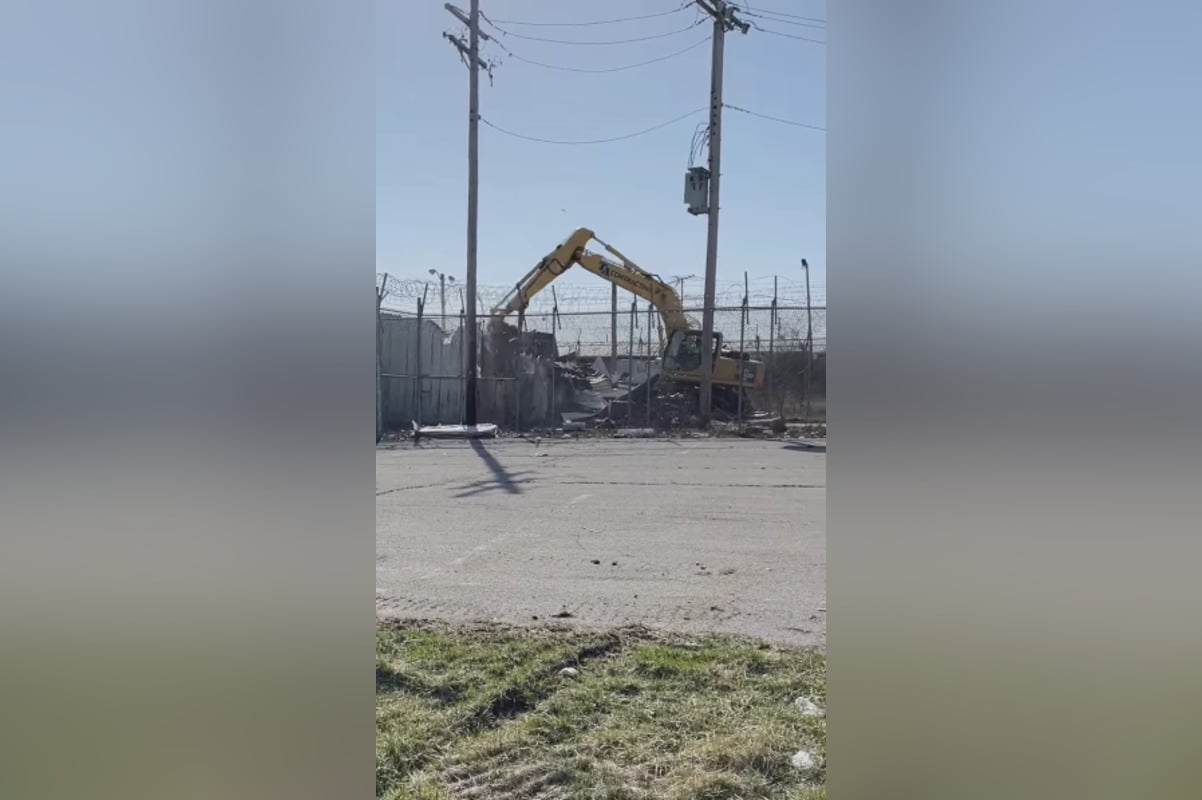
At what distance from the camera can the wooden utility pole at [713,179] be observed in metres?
16.2

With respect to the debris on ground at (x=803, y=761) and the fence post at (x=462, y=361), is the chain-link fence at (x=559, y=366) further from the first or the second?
the debris on ground at (x=803, y=761)

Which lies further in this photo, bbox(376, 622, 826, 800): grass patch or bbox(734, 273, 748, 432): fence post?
bbox(734, 273, 748, 432): fence post

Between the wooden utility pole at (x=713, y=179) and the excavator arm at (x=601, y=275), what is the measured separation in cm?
98

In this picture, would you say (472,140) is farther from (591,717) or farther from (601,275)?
(591,717)

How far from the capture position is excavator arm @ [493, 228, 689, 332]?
17.3 metres

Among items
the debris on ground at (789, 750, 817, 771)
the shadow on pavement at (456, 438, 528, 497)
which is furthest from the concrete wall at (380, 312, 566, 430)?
the debris on ground at (789, 750, 817, 771)

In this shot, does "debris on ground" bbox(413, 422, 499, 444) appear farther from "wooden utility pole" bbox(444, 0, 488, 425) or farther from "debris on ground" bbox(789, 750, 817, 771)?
"debris on ground" bbox(789, 750, 817, 771)

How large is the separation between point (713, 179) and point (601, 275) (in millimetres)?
2937
